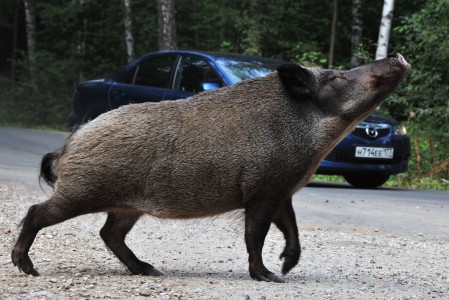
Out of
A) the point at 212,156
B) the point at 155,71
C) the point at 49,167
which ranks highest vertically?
the point at 212,156

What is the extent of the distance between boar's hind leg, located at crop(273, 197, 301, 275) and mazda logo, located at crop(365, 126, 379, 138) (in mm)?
7698

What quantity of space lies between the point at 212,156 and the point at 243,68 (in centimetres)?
774

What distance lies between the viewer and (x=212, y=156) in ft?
22.4

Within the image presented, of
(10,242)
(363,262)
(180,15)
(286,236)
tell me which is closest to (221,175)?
(286,236)

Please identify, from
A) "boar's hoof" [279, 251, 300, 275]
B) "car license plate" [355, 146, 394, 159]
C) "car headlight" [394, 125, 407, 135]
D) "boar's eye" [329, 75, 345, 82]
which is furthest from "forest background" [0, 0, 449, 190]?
"boar's hoof" [279, 251, 300, 275]

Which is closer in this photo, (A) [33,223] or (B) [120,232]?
(A) [33,223]

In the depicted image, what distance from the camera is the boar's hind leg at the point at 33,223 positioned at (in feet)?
21.9

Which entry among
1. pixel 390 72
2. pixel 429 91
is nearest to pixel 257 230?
pixel 390 72

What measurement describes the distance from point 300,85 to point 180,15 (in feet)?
102

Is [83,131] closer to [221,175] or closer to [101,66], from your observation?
[221,175]

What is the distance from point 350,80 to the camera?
23.5 feet

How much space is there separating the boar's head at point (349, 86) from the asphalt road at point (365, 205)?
338cm

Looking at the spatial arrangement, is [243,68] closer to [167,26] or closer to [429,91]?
[429,91]

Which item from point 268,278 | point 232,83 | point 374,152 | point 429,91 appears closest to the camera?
point 268,278
